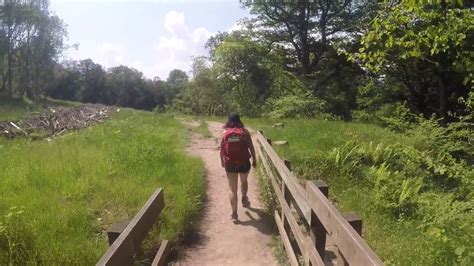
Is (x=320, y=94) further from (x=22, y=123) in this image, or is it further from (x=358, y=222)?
(x=358, y=222)

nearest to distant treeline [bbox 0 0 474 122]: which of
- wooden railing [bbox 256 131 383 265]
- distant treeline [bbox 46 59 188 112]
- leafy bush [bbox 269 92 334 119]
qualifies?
leafy bush [bbox 269 92 334 119]

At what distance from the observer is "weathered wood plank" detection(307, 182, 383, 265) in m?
2.25

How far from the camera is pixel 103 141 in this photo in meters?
13.5

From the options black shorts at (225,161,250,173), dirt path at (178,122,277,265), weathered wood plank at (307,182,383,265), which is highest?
weathered wood plank at (307,182,383,265)

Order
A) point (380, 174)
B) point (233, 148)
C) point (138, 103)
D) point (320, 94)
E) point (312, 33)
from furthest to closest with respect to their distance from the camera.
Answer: point (138, 103) < point (312, 33) < point (320, 94) < point (380, 174) < point (233, 148)

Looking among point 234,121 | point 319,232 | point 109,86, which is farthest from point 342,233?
point 109,86

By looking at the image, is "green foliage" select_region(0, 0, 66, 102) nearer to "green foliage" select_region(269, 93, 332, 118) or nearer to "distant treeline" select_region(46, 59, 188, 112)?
"distant treeline" select_region(46, 59, 188, 112)

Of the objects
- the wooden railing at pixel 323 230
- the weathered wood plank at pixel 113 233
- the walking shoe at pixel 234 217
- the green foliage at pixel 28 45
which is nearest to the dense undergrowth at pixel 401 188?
the wooden railing at pixel 323 230

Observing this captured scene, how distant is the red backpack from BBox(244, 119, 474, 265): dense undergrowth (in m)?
2.23

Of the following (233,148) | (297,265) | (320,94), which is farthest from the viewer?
(320,94)

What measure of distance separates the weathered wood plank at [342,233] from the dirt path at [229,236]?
8.34 ft

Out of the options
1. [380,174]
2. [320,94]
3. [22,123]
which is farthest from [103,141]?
[320,94]

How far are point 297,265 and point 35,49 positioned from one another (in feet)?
193

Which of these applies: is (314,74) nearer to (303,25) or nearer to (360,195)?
(303,25)
